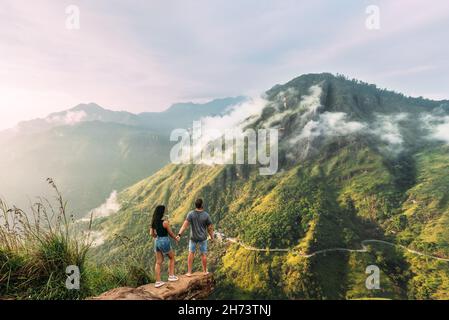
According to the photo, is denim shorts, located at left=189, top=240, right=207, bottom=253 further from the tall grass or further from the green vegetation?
the tall grass

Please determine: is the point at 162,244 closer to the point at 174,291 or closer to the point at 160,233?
the point at 160,233

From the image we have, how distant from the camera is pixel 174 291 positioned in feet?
24.2

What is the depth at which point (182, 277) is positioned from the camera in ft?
27.7

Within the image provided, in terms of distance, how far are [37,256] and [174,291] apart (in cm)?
317

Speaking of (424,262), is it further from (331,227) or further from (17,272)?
(17,272)

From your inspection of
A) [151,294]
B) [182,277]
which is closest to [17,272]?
[151,294]

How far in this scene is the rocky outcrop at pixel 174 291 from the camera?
6262mm

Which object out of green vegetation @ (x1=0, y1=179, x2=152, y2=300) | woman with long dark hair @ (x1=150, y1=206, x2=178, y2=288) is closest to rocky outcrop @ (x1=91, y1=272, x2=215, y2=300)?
woman with long dark hair @ (x1=150, y1=206, x2=178, y2=288)

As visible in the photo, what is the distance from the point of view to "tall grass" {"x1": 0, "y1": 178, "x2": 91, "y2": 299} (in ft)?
20.3

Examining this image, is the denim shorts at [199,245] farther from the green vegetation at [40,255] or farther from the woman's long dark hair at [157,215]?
the green vegetation at [40,255]

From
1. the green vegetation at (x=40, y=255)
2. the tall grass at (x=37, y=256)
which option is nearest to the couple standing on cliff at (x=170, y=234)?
the green vegetation at (x=40, y=255)

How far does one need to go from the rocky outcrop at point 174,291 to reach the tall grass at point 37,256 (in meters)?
1.03

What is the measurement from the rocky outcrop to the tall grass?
3.37 feet

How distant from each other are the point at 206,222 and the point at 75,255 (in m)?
3.95
